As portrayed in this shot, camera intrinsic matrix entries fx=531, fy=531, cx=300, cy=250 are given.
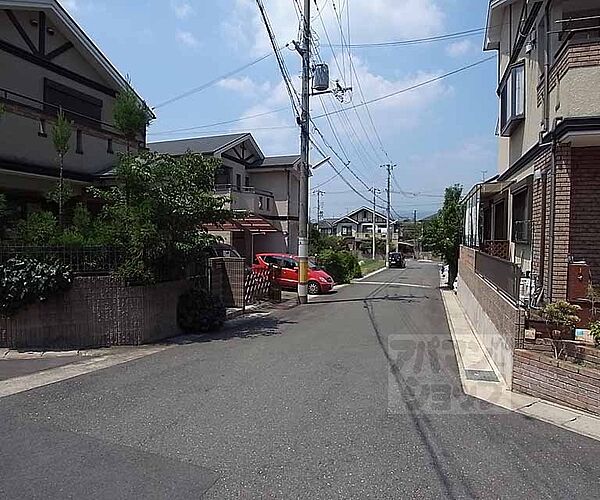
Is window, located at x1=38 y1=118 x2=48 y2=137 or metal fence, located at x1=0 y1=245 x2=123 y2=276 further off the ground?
window, located at x1=38 y1=118 x2=48 y2=137

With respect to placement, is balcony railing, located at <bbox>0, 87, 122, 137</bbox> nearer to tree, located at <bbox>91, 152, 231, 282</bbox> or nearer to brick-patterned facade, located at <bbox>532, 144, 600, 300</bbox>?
tree, located at <bbox>91, 152, 231, 282</bbox>

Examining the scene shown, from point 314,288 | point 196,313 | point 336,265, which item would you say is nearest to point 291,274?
point 314,288

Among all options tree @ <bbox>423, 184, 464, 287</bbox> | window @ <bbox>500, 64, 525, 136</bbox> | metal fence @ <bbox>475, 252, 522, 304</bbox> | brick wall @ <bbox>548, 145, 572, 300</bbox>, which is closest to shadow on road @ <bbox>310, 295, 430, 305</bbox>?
tree @ <bbox>423, 184, 464, 287</bbox>

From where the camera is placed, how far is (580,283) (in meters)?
8.27

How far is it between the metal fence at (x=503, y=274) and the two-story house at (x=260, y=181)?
18269 millimetres

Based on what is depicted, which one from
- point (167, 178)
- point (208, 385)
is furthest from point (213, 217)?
point (208, 385)

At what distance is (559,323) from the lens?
6605 millimetres

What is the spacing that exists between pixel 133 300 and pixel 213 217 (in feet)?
8.24

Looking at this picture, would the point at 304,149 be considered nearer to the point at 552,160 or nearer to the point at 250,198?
the point at 250,198

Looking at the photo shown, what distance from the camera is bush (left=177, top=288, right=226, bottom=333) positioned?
11.6 m

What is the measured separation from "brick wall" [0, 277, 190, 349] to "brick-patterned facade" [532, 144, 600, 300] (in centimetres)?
728

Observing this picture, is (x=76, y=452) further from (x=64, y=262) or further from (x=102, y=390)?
(x=64, y=262)

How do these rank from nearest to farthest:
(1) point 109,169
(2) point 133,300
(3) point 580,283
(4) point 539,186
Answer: (3) point 580,283 → (4) point 539,186 → (2) point 133,300 → (1) point 109,169

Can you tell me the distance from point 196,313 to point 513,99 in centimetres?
847
